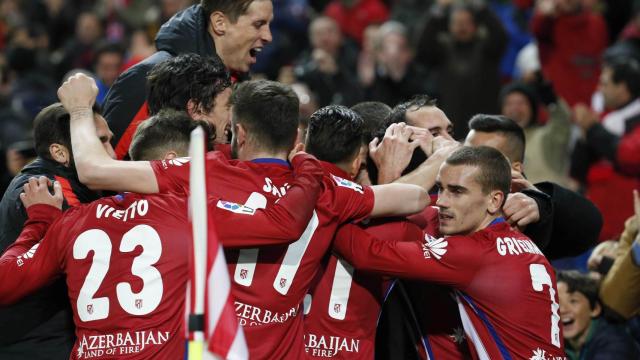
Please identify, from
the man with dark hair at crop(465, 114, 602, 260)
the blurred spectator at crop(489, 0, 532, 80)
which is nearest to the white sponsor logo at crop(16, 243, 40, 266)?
the man with dark hair at crop(465, 114, 602, 260)

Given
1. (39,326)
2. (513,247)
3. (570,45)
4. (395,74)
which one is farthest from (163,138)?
(570,45)

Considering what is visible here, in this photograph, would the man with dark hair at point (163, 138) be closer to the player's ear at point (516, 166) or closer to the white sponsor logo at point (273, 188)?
the white sponsor logo at point (273, 188)

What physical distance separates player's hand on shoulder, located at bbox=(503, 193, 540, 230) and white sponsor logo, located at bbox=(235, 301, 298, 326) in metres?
1.34

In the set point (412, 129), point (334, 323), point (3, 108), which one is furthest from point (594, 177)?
point (3, 108)

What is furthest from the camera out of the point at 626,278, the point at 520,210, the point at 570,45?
the point at 570,45

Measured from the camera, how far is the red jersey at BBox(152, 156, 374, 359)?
432 cm

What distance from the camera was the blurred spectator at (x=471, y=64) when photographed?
428 inches

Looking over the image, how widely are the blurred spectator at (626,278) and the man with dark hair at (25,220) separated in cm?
289

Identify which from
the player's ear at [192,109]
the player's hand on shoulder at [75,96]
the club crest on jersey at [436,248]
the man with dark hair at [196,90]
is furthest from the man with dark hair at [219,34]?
the club crest on jersey at [436,248]

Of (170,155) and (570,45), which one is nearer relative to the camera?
(170,155)

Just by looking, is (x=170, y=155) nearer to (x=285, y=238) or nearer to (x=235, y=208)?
(x=235, y=208)

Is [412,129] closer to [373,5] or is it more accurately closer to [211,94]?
[211,94]

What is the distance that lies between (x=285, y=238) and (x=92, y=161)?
35.2 inches

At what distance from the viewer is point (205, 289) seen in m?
3.53
